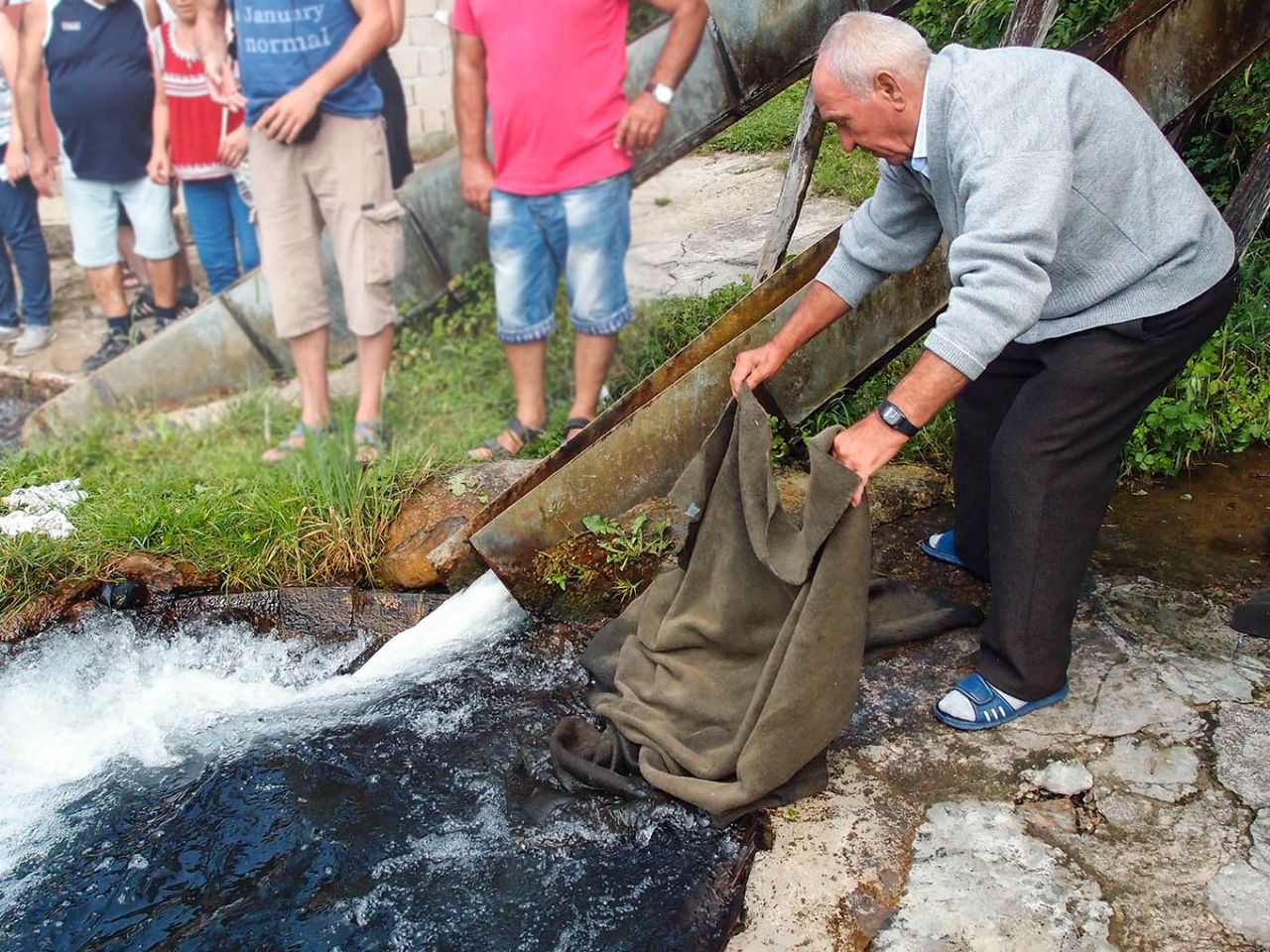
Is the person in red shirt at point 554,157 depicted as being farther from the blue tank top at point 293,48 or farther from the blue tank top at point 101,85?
the blue tank top at point 101,85

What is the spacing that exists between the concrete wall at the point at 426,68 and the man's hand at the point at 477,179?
0.40 metres

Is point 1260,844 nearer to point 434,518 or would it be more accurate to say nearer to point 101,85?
point 434,518

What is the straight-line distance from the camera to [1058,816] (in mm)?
2971

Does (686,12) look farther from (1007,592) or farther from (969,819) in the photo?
(969,819)

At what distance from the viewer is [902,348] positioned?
14.4 ft

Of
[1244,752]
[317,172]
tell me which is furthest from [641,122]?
[1244,752]

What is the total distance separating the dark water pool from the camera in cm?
291

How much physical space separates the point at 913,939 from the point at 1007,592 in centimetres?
106

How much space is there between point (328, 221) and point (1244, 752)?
4302 mm

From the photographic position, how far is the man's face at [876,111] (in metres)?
2.80

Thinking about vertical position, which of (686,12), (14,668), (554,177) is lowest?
(14,668)

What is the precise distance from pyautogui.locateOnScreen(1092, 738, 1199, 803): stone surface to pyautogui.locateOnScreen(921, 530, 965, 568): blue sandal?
101cm

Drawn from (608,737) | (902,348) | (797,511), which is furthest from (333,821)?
(902,348)

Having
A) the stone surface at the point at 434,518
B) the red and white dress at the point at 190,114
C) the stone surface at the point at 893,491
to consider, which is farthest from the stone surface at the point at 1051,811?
the red and white dress at the point at 190,114
